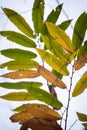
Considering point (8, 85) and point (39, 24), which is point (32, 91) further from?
point (39, 24)

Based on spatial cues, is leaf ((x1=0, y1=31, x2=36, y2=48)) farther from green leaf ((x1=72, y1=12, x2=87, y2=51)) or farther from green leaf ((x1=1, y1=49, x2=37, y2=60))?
green leaf ((x1=72, y1=12, x2=87, y2=51))

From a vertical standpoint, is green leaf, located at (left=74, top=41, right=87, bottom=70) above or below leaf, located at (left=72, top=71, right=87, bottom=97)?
above

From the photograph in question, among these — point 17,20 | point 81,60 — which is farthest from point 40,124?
point 17,20

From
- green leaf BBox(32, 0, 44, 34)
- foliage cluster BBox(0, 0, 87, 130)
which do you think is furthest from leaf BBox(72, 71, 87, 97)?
green leaf BBox(32, 0, 44, 34)

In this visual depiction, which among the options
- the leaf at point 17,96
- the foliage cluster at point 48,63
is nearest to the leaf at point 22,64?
→ the foliage cluster at point 48,63

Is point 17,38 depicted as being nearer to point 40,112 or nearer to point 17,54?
point 17,54

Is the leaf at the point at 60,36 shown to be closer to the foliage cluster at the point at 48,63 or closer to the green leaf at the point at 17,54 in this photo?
the foliage cluster at the point at 48,63

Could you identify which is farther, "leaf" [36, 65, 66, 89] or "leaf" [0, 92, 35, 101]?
"leaf" [0, 92, 35, 101]
